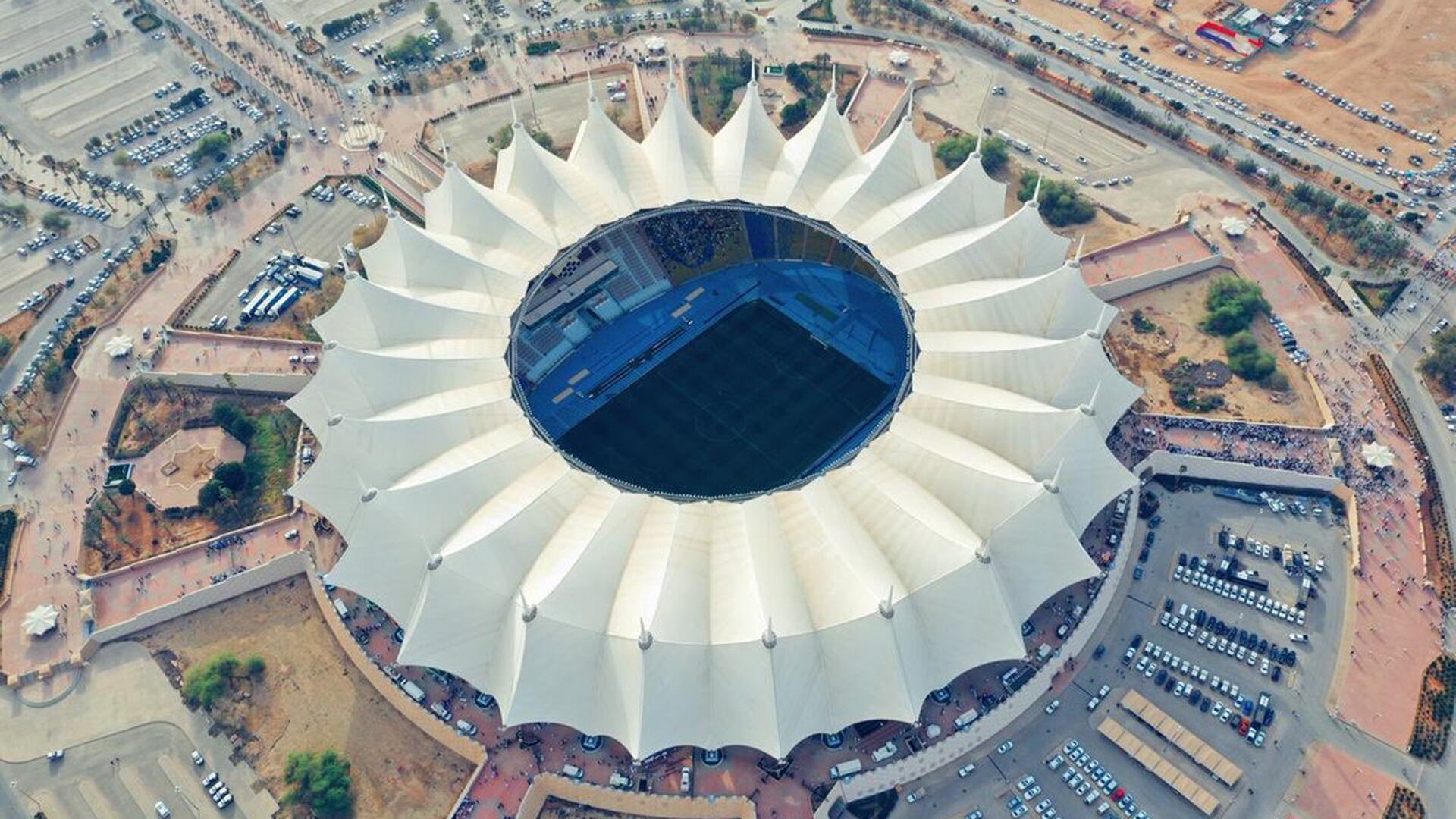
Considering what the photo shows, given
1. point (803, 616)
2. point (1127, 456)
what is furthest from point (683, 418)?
point (1127, 456)

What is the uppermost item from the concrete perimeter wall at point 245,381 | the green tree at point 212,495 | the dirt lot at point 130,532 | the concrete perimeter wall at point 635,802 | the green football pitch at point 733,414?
the concrete perimeter wall at point 245,381

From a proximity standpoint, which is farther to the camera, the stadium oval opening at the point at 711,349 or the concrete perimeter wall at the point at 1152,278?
the concrete perimeter wall at the point at 1152,278

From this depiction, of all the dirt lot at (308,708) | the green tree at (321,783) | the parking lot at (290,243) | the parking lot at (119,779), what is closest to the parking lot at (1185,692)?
the dirt lot at (308,708)

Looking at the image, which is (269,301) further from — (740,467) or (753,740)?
(753,740)

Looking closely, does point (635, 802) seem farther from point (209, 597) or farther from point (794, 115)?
point (794, 115)

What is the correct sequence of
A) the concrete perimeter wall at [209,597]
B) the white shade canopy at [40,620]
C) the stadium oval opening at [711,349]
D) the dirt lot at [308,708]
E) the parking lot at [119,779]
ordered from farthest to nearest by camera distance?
the stadium oval opening at [711,349] → the concrete perimeter wall at [209,597] → the white shade canopy at [40,620] → the parking lot at [119,779] → the dirt lot at [308,708]

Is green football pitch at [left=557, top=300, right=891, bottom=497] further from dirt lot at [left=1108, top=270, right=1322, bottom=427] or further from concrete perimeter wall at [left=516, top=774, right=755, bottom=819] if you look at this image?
dirt lot at [left=1108, top=270, right=1322, bottom=427]

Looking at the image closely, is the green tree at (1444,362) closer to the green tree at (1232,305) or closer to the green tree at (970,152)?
the green tree at (1232,305)
